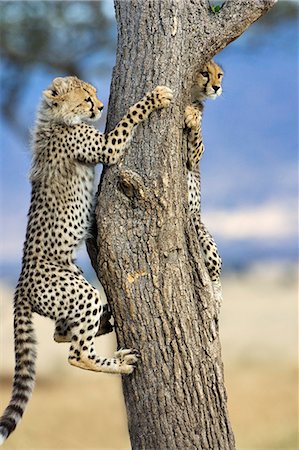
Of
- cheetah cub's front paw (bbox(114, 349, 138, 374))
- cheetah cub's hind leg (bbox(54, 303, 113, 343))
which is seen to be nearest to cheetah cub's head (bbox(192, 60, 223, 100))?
cheetah cub's hind leg (bbox(54, 303, 113, 343))

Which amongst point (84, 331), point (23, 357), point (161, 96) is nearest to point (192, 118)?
point (161, 96)

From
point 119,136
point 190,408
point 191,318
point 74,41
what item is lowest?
point 190,408

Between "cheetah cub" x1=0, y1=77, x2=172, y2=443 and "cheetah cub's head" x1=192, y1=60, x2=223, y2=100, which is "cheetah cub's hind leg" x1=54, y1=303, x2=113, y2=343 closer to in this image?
"cheetah cub" x1=0, y1=77, x2=172, y2=443

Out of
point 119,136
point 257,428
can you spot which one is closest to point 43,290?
point 119,136

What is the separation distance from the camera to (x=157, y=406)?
4.44 m

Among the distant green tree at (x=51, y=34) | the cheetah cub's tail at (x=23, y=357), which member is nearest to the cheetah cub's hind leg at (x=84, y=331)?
the cheetah cub's tail at (x=23, y=357)

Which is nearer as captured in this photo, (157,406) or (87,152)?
(157,406)

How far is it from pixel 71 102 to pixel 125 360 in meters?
1.53

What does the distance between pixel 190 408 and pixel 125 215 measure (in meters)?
1.03

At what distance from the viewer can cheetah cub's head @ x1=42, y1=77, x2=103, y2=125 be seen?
5004mm

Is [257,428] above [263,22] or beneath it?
beneath

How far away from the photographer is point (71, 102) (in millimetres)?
5004

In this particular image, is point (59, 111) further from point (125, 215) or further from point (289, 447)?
point (289, 447)

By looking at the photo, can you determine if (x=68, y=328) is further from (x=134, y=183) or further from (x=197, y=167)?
(x=197, y=167)
